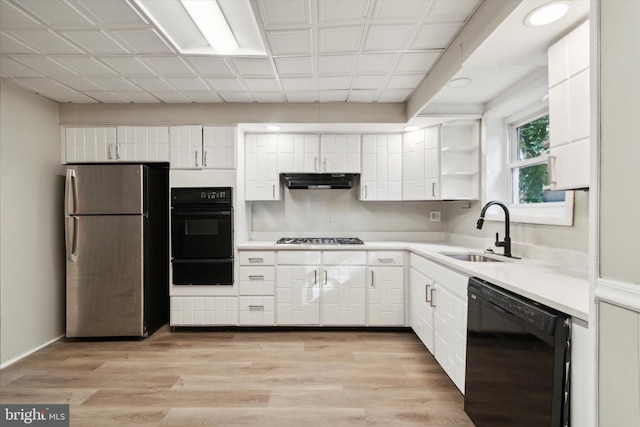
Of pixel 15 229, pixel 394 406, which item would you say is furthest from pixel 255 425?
pixel 15 229

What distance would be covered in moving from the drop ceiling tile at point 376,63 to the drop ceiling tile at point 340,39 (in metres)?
0.15

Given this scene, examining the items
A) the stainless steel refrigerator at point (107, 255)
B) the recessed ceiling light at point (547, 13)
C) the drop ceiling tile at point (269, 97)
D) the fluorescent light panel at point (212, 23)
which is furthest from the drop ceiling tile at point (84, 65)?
the recessed ceiling light at point (547, 13)

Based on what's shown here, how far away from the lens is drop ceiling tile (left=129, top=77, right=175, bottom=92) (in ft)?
8.29

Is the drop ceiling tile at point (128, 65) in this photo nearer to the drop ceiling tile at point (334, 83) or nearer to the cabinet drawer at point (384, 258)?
the drop ceiling tile at point (334, 83)

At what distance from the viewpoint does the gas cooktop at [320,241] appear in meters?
3.23

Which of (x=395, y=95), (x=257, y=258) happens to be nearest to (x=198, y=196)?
(x=257, y=258)

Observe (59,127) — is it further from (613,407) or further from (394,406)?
(613,407)

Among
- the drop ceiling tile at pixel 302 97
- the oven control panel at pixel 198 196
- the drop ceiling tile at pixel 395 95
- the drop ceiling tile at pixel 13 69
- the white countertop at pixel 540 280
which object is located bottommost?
the white countertop at pixel 540 280

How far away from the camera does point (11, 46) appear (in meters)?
1.98

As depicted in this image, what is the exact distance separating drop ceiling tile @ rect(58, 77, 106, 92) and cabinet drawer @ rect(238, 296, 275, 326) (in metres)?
2.35

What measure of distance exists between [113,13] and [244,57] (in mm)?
783

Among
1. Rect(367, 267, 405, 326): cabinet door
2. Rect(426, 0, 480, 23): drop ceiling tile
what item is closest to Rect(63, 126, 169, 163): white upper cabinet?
Rect(367, 267, 405, 326): cabinet door

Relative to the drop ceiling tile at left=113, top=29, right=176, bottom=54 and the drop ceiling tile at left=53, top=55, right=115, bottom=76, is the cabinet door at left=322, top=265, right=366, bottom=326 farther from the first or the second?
the drop ceiling tile at left=53, top=55, right=115, bottom=76

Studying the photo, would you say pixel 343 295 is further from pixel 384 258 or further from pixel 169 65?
pixel 169 65
